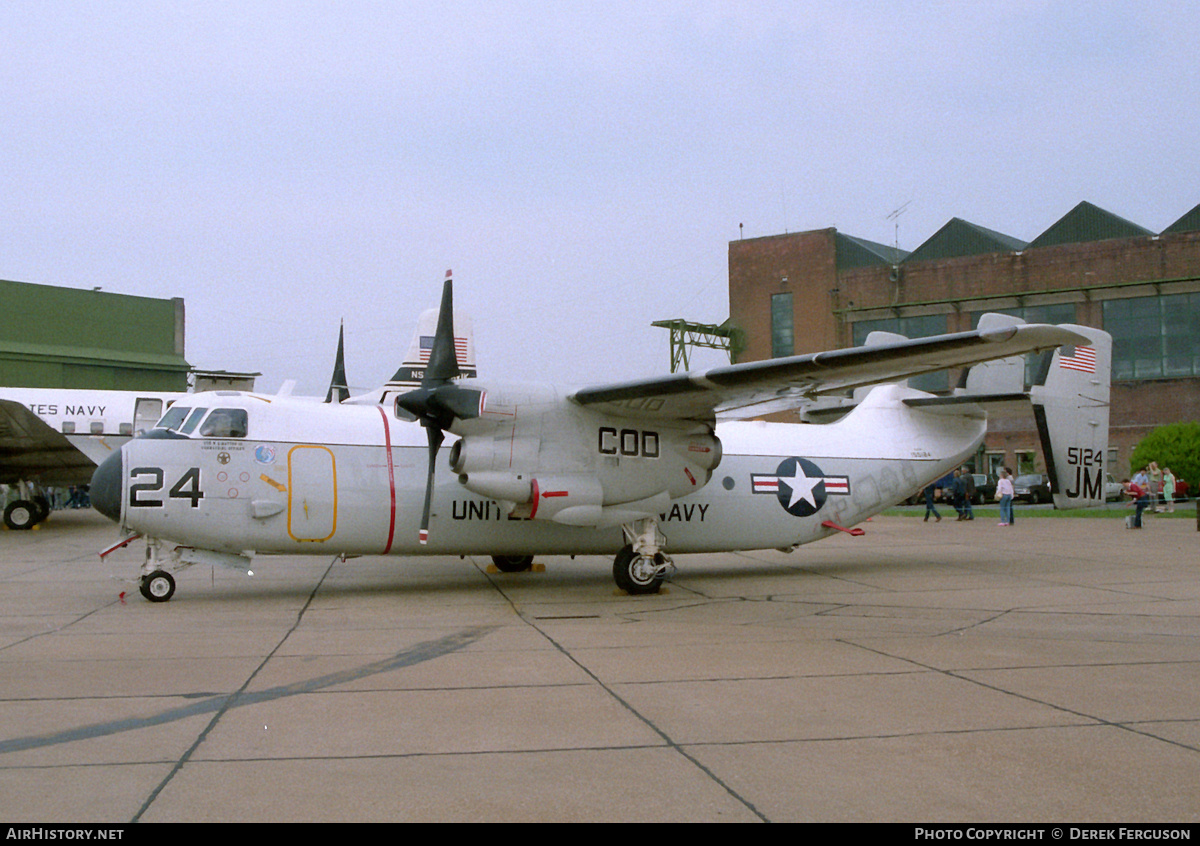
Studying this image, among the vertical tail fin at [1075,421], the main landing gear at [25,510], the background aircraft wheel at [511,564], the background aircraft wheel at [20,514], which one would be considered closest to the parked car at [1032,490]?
the vertical tail fin at [1075,421]

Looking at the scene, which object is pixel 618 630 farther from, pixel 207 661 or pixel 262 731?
pixel 262 731

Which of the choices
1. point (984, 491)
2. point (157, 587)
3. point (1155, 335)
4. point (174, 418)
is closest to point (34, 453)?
point (174, 418)

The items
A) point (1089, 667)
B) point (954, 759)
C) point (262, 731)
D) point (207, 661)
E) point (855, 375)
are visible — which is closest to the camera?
point (954, 759)

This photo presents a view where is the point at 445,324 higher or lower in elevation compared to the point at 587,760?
higher

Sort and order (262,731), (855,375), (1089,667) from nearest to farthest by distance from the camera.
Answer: (262,731) < (1089,667) < (855,375)

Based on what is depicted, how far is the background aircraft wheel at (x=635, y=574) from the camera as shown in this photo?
1309 centimetres

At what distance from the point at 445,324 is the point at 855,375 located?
5.02 m

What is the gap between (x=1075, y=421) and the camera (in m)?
14.2

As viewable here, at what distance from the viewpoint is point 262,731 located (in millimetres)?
5863

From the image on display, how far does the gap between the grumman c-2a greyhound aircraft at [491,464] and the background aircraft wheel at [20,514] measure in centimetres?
1616

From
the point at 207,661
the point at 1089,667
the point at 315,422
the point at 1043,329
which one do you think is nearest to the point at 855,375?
the point at 1043,329

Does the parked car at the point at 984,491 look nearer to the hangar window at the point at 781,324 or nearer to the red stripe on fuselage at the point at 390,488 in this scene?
the hangar window at the point at 781,324

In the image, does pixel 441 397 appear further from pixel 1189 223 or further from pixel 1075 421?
pixel 1189 223

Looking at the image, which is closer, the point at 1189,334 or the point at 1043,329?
the point at 1043,329
